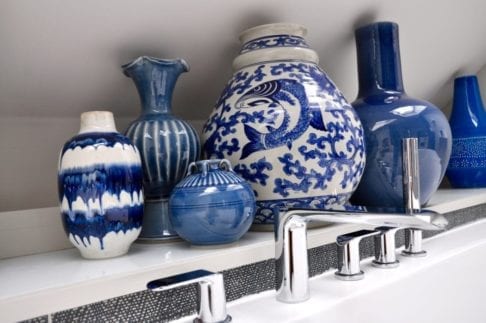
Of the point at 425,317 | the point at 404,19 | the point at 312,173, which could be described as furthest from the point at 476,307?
the point at 404,19

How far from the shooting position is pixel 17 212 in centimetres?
55

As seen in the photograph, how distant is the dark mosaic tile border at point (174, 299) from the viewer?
420mm

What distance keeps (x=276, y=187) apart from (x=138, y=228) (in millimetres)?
173

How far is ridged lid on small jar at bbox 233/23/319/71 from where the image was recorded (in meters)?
0.61

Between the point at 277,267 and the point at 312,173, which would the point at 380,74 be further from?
the point at 277,267

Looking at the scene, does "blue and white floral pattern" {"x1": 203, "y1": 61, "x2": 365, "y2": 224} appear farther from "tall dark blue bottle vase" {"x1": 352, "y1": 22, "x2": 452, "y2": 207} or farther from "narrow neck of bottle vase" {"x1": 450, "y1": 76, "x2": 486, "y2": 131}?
"narrow neck of bottle vase" {"x1": 450, "y1": 76, "x2": 486, "y2": 131}

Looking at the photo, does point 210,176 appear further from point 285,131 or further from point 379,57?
point 379,57

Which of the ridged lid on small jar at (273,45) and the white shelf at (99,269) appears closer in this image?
the white shelf at (99,269)

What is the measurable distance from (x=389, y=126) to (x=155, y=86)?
0.36 m

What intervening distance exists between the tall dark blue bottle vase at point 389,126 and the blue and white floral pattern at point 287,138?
4.8 inches

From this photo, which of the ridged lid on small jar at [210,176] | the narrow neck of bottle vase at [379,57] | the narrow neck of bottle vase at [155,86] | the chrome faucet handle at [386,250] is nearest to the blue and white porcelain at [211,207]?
the ridged lid on small jar at [210,176]

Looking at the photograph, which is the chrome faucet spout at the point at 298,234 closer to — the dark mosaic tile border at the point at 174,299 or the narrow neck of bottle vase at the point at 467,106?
the dark mosaic tile border at the point at 174,299

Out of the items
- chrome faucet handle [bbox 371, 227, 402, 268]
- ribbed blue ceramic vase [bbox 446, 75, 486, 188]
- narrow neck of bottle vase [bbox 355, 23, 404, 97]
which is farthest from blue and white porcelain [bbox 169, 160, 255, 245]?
ribbed blue ceramic vase [bbox 446, 75, 486, 188]

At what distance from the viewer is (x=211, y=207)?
48 centimetres
